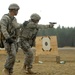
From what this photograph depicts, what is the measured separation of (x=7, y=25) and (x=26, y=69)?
7.89 feet

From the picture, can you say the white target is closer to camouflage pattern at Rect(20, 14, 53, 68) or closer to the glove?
camouflage pattern at Rect(20, 14, 53, 68)

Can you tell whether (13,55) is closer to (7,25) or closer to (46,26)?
(7,25)

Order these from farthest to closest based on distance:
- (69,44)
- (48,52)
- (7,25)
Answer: (69,44), (48,52), (7,25)

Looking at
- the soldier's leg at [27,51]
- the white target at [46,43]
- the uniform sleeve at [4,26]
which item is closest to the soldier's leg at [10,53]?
the uniform sleeve at [4,26]

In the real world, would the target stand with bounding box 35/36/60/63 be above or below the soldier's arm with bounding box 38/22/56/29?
below

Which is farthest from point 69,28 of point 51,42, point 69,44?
point 51,42

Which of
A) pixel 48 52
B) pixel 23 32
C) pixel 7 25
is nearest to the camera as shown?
pixel 7 25

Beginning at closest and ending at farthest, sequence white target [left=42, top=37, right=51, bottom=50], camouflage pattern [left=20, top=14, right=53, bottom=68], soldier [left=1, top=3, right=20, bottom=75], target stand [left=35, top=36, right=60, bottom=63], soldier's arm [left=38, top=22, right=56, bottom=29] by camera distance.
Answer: soldier [left=1, top=3, right=20, bottom=75] → camouflage pattern [left=20, top=14, right=53, bottom=68] → soldier's arm [left=38, top=22, right=56, bottom=29] → target stand [left=35, top=36, right=60, bottom=63] → white target [left=42, top=37, right=51, bottom=50]

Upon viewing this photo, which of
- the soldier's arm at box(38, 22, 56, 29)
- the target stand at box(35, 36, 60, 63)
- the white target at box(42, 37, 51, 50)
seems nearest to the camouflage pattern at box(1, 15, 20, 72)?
the soldier's arm at box(38, 22, 56, 29)

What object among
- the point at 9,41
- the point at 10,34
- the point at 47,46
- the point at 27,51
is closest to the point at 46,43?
the point at 47,46

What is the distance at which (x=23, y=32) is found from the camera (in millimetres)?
9445

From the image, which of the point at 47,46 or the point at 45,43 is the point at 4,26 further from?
the point at 45,43

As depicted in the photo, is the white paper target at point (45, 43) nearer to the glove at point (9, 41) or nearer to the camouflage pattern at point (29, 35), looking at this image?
the camouflage pattern at point (29, 35)

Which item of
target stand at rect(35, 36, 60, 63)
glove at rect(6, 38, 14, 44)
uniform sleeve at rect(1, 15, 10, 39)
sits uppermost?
uniform sleeve at rect(1, 15, 10, 39)
